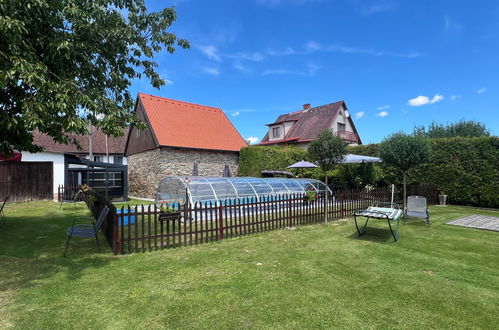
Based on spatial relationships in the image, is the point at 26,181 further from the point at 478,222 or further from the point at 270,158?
Answer: the point at 478,222

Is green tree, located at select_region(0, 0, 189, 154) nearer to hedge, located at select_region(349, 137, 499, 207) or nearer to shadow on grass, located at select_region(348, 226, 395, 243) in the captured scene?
shadow on grass, located at select_region(348, 226, 395, 243)

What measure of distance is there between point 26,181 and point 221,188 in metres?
14.1

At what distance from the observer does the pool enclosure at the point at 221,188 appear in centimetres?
975

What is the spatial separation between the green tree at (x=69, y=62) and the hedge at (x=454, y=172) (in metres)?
12.9

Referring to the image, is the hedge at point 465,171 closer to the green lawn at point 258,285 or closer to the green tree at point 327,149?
the green tree at point 327,149

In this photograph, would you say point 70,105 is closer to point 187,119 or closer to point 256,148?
point 256,148

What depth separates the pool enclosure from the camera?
975 centimetres

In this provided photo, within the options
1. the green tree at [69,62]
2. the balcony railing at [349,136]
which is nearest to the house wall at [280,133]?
the balcony railing at [349,136]

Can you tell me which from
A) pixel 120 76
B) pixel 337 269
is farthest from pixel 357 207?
pixel 120 76

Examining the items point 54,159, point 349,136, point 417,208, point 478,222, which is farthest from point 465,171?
point 54,159

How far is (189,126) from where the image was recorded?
20328mm

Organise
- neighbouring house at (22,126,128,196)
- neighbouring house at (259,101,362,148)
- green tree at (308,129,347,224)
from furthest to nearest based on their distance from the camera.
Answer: neighbouring house at (259,101,362,148) < neighbouring house at (22,126,128,196) < green tree at (308,129,347,224)

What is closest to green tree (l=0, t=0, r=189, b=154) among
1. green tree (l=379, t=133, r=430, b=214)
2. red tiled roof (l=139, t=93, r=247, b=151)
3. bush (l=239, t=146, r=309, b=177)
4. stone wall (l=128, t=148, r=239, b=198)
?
green tree (l=379, t=133, r=430, b=214)

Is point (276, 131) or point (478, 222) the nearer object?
point (478, 222)
